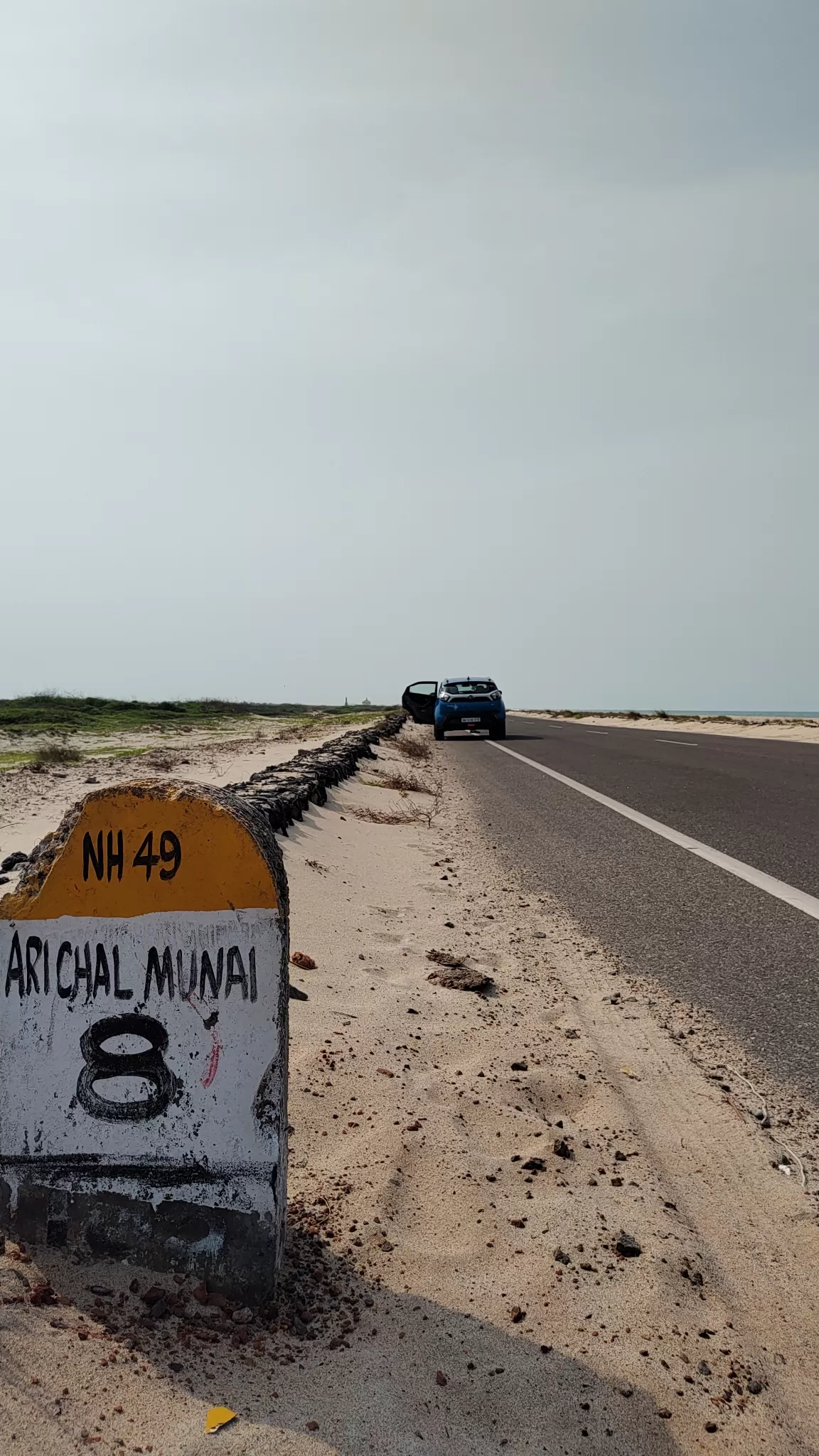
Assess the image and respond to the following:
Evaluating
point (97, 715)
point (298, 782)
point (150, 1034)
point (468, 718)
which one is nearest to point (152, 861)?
point (150, 1034)

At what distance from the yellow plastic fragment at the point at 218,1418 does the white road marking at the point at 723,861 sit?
470 centimetres

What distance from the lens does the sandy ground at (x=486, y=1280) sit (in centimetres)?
203

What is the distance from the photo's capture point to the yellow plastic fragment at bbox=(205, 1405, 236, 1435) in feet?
6.41

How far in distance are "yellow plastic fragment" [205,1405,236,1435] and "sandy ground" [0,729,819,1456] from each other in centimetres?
2

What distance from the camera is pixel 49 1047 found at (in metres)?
2.46

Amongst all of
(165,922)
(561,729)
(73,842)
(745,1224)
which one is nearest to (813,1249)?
(745,1224)

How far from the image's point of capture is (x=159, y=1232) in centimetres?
241

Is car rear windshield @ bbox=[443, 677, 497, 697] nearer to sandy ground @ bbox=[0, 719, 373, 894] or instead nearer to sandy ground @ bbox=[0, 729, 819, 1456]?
sandy ground @ bbox=[0, 719, 373, 894]

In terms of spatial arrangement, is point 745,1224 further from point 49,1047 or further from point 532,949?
point 532,949

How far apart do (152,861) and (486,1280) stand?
138 cm

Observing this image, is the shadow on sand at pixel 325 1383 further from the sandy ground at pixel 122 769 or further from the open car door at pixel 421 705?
the open car door at pixel 421 705

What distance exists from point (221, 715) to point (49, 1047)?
38766 mm

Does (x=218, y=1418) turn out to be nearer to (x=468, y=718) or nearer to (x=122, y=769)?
(x=122, y=769)

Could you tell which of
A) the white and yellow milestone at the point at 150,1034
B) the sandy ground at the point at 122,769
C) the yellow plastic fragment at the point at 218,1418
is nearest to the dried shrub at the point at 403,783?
the sandy ground at the point at 122,769
